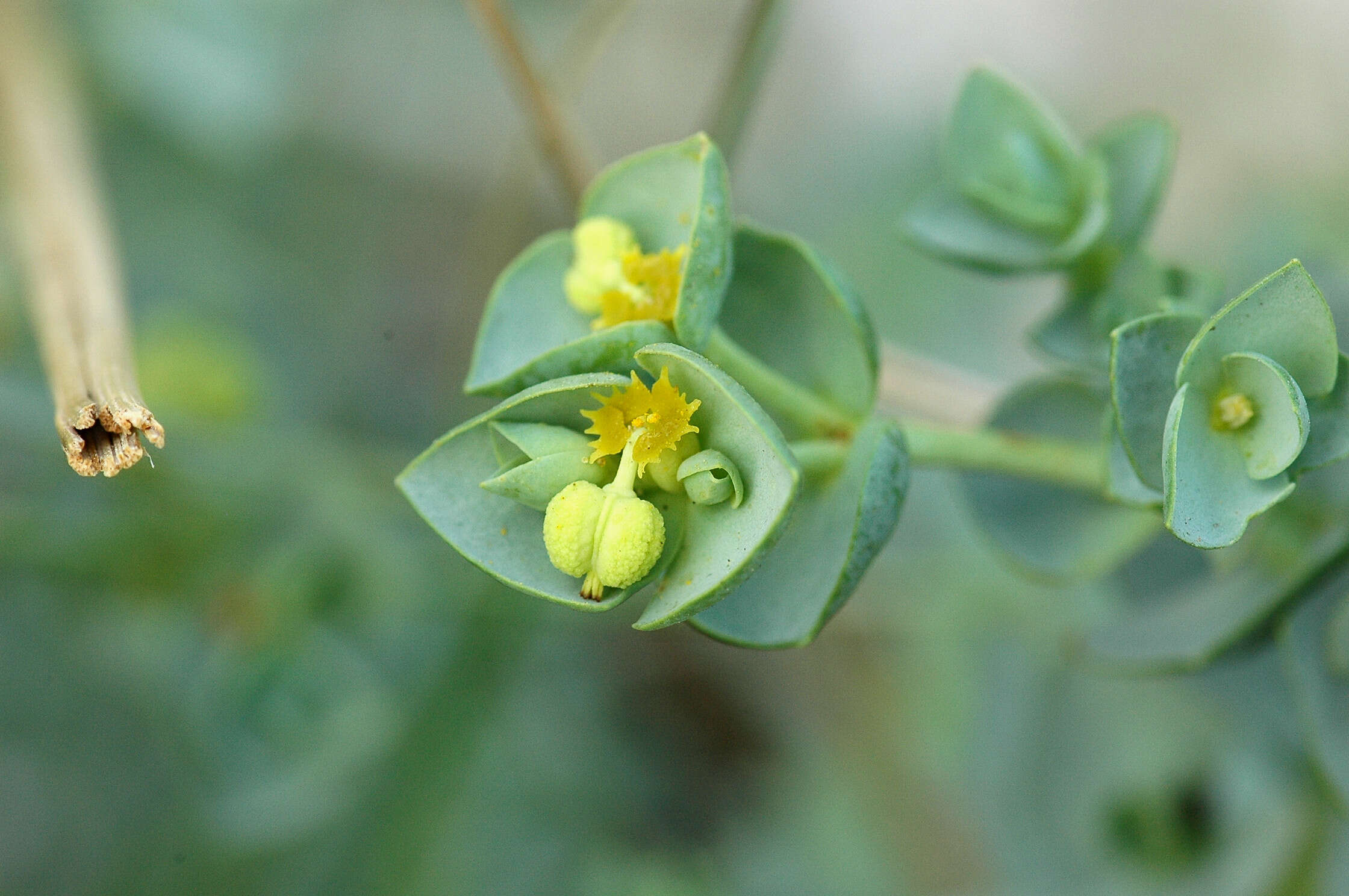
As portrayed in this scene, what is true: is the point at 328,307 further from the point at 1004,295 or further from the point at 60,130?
the point at 1004,295

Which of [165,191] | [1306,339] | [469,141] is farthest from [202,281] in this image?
[1306,339]

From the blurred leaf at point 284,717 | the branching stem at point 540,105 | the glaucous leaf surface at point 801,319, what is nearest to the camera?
the glaucous leaf surface at point 801,319

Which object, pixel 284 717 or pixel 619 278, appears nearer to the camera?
pixel 619 278

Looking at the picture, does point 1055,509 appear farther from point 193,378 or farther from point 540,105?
point 193,378

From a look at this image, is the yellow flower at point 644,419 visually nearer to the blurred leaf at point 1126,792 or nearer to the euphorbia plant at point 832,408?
the euphorbia plant at point 832,408

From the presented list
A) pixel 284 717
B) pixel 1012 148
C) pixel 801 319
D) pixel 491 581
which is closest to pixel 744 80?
pixel 1012 148

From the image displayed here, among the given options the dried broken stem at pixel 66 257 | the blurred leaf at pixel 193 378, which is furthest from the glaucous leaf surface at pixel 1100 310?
the blurred leaf at pixel 193 378

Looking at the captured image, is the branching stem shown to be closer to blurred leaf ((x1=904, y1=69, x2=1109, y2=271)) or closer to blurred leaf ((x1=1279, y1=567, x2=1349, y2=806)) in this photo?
blurred leaf ((x1=904, y1=69, x2=1109, y2=271))
